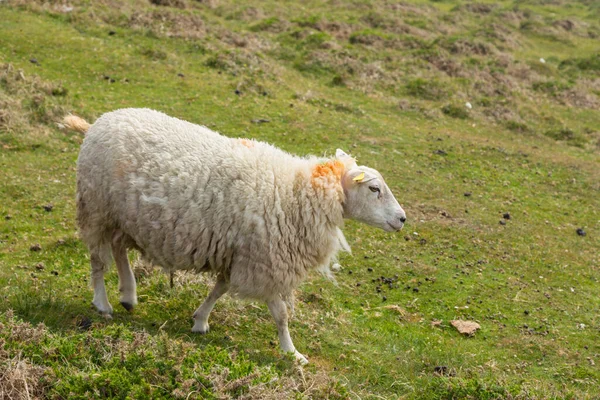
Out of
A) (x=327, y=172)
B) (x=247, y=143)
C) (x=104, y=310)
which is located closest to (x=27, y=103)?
(x=104, y=310)

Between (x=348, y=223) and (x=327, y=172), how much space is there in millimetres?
3738

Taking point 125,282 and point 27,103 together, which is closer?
point 125,282

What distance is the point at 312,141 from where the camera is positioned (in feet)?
43.3

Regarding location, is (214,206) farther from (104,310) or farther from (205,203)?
(104,310)

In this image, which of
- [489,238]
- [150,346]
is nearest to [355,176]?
[150,346]

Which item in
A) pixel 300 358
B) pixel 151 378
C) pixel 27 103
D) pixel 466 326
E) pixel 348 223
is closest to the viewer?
pixel 151 378

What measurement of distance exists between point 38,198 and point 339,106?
8.40 metres

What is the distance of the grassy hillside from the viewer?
5355 mm

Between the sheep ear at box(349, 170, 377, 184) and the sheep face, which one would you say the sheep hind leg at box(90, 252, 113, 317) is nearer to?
the sheep face

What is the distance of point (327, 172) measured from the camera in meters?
6.36

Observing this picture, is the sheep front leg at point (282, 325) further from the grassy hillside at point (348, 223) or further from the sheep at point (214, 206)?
the grassy hillside at point (348, 223)

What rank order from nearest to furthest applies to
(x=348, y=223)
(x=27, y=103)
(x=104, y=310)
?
(x=104, y=310)
(x=348, y=223)
(x=27, y=103)

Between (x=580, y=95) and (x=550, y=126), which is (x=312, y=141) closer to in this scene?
(x=550, y=126)

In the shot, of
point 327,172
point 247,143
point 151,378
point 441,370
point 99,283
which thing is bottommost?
point 441,370
